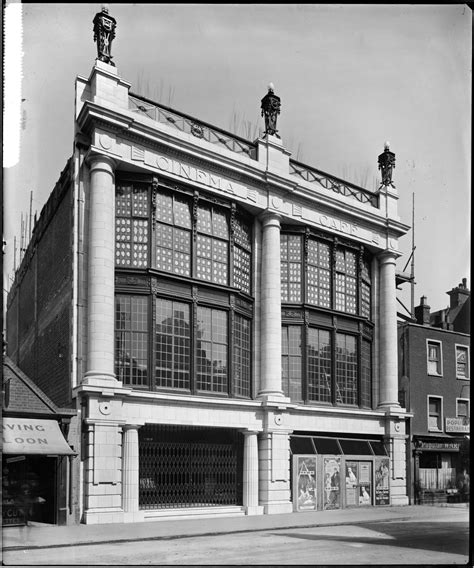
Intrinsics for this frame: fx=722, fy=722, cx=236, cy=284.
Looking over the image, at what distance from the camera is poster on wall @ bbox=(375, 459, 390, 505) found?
2609 cm

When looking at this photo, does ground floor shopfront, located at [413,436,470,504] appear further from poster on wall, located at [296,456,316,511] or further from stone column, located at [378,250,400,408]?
poster on wall, located at [296,456,316,511]

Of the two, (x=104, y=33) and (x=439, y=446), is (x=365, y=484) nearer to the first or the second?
(x=439, y=446)

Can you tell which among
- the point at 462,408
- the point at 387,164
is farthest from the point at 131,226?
the point at 462,408

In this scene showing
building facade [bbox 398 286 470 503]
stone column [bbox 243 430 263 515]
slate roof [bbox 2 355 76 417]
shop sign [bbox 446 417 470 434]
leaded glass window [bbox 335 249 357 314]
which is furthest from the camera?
shop sign [bbox 446 417 470 434]

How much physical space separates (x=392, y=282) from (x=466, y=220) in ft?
35.4

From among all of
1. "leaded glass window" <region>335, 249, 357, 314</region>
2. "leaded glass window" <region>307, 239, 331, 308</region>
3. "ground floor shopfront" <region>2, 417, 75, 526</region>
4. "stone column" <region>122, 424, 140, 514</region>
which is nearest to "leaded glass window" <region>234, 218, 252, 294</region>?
"leaded glass window" <region>307, 239, 331, 308</region>

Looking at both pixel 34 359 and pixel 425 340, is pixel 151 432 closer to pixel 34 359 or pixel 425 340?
pixel 34 359

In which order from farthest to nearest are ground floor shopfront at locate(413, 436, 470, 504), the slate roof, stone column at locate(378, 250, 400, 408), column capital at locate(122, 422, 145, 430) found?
1. ground floor shopfront at locate(413, 436, 470, 504)
2. stone column at locate(378, 250, 400, 408)
3. column capital at locate(122, 422, 145, 430)
4. the slate roof

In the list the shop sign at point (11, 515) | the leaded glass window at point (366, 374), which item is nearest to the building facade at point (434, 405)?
the leaded glass window at point (366, 374)

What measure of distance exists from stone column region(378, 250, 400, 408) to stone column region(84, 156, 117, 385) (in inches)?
430

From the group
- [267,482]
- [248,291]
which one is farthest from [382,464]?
[248,291]

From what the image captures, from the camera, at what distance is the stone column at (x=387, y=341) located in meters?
26.9

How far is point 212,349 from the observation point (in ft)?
77.5

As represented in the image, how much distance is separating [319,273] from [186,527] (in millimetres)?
10636
